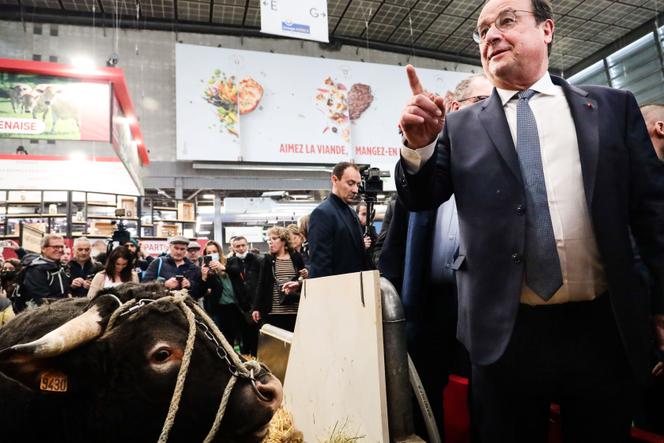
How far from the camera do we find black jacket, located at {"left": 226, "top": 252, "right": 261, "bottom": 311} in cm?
518

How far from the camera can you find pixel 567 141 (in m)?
1.21

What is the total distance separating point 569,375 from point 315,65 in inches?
510

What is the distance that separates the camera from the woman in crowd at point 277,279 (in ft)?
15.2

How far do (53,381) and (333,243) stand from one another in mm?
2141

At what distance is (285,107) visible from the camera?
492 inches

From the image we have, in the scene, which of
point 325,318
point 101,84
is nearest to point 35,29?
point 101,84

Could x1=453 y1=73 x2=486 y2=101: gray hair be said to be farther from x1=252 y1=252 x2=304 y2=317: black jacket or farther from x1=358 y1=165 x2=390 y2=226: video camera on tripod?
x1=252 y1=252 x2=304 y2=317: black jacket

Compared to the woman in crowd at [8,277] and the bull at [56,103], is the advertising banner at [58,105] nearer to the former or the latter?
the bull at [56,103]

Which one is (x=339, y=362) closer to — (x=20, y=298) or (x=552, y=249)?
(x=552, y=249)

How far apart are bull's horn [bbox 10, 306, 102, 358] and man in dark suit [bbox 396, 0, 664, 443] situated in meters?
1.07

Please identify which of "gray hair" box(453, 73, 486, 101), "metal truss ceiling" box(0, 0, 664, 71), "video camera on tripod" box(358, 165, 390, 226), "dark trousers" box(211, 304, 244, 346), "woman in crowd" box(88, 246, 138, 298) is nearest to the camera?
"gray hair" box(453, 73, 486, 101)

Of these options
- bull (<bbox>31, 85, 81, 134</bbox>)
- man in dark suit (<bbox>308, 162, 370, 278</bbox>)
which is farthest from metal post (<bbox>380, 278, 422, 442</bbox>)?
bull (<bbox>31, 85, 81, 134</bbox>)

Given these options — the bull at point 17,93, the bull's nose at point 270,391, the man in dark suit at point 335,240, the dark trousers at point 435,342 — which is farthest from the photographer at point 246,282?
the bull at point 17,93

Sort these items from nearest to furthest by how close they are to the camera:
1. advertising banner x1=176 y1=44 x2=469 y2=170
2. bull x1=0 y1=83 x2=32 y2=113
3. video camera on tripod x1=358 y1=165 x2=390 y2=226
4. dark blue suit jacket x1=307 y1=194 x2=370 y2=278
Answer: dark blue suit jacket x1=307 y1=194 x2=370 y2=278 < video camera on tripod x1=358 y1=165 x2=390 y2=226 < bull x1=0 y1=83 x2=32 y2=113 < advertising banner x1=176 y1=44 x2=469 y2=170
